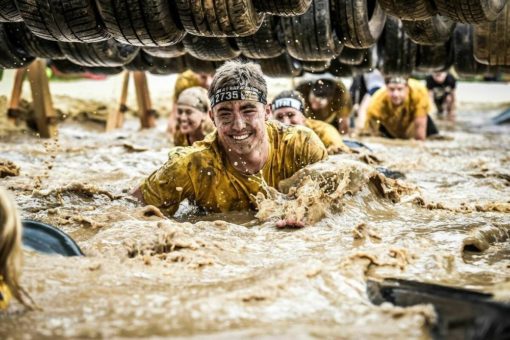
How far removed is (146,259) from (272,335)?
1171mm

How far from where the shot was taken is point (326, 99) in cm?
1038

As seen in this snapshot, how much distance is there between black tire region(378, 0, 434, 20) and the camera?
4.71 meters

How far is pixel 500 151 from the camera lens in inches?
388

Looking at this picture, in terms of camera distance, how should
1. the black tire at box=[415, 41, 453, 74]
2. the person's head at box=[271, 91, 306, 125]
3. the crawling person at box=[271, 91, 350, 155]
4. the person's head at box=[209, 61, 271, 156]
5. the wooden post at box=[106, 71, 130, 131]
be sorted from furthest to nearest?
the wooden post at box=[106, 71, 130, 131] < the black tire at box=[415, 41, 453, 74] < the person's head at box=[271, 91, 306, 125] < the crawling person at box=[271, 91, 350, 155] < the person's head at box=[209, 61, 271, 156]

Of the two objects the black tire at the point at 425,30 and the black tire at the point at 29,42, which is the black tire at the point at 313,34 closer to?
the black tire at the point at 425,30

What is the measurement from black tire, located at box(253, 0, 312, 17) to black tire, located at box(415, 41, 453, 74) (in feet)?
13.4

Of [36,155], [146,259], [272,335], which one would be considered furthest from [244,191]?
[36,155]

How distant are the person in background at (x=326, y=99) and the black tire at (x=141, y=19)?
5.63m

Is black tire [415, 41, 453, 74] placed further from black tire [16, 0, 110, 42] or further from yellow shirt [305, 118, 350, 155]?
black tire [16, 0, 110, 42]

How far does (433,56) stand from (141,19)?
4888 millimetres

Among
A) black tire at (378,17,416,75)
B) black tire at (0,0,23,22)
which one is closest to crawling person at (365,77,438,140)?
black tire at (378,17,416,75)

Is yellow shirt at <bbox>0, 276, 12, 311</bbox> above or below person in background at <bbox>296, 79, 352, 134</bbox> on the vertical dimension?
above

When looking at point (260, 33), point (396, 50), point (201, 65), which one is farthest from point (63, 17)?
point (396, 50)

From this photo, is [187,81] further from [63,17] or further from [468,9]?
[468,9]
